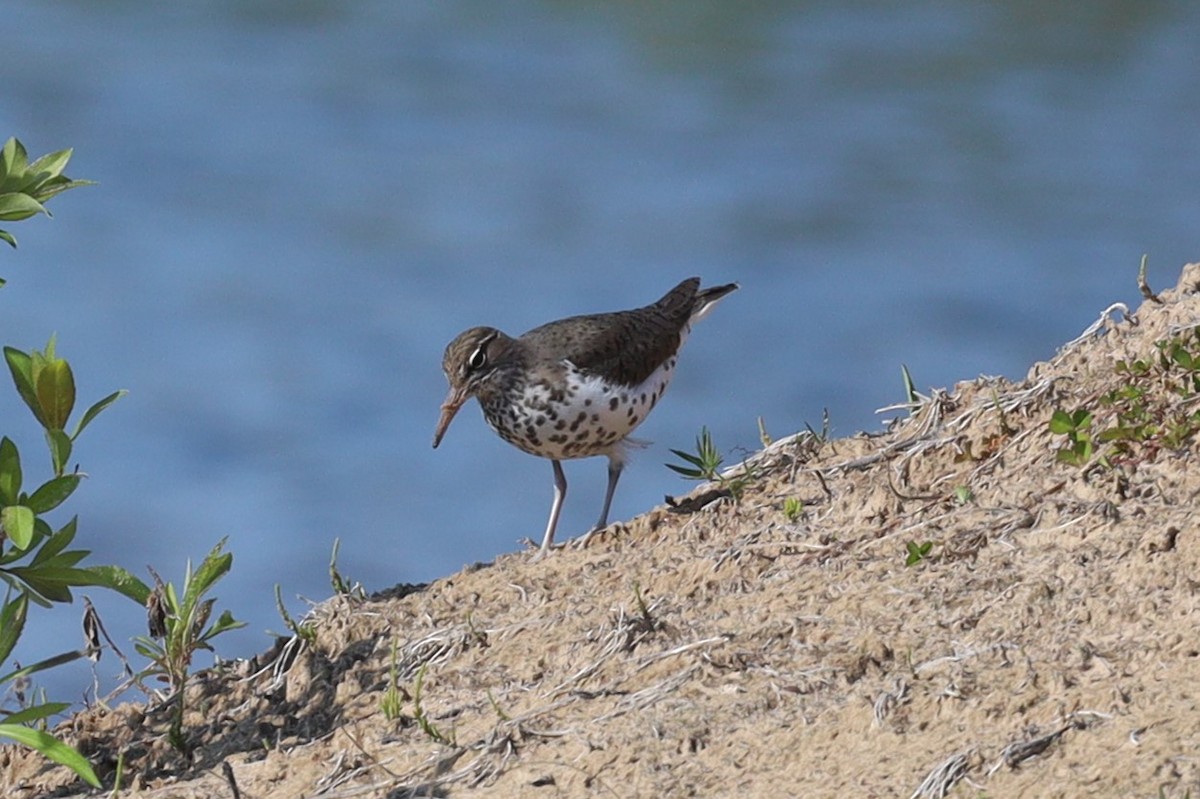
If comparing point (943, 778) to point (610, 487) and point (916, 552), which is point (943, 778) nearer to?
point (916, 552)

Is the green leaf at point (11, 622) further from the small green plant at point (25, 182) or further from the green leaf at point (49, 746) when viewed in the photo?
the small green plant at point (25, 182)

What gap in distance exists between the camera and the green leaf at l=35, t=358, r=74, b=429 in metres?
6.36

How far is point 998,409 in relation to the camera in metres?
7.62

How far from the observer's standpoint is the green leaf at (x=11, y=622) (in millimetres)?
6340

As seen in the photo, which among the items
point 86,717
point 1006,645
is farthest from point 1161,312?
point 86,717

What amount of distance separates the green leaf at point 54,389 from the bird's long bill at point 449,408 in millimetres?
3104

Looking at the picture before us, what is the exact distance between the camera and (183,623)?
6.79m

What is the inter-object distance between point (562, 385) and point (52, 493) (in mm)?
3436

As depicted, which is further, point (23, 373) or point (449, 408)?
point (449, 408)

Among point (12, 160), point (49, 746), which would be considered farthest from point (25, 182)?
point (49, 746)

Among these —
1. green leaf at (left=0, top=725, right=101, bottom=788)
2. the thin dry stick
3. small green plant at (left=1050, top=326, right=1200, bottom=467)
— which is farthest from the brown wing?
the thin dry stick

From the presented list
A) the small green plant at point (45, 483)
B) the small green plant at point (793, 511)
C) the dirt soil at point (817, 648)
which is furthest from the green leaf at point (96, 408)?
the small green plant at point (793, 511)

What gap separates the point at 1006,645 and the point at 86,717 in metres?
3.71

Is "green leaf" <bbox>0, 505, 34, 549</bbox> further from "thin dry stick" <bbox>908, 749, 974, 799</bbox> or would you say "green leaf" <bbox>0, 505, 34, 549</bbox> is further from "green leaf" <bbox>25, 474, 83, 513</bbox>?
"thin dry stick" <bbox>908, 749, 974, 799</bbox>
